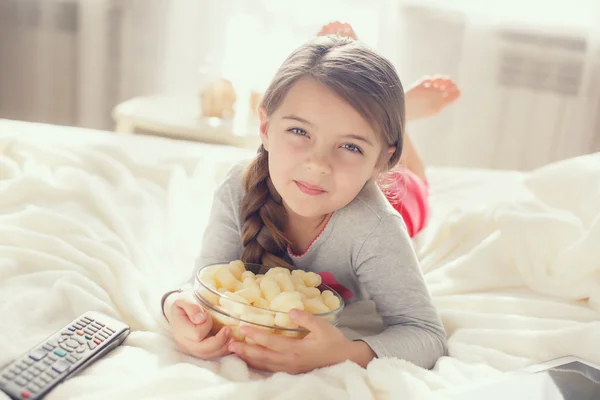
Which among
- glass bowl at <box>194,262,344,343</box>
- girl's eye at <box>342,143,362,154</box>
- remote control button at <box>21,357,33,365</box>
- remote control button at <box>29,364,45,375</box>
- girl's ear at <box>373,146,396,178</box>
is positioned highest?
girl's eye at <box>342,143,362,154</box>

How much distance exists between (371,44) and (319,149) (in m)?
1.63

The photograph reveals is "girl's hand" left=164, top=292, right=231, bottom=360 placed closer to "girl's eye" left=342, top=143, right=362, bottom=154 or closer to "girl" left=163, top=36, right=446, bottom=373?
"girl" left=163, top=36, right=446, bottom=373

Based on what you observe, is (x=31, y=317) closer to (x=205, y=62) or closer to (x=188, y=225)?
(x=188, y=225)

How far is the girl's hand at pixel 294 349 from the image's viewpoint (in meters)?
0.84

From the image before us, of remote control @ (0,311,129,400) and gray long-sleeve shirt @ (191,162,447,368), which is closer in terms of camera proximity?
remote control @ (0,311,129,400)

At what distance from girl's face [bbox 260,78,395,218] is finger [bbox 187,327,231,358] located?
0.23 meters

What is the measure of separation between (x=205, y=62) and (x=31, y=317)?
1.82m

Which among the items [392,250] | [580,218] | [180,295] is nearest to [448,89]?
[580,218]

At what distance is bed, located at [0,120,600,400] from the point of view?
0.81m

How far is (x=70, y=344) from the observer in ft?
2.69

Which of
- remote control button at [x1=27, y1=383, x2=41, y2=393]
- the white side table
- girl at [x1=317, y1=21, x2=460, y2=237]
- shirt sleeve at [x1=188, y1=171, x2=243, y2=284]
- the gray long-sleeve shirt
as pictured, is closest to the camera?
remote control button at [x1=27, y1=383, x2=41, y2=393]

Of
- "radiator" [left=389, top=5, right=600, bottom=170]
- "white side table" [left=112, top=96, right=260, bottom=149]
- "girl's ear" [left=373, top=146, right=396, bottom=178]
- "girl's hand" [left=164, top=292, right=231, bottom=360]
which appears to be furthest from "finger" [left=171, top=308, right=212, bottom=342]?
"radiator" [left=389, top=5, right=600, bottom=170]

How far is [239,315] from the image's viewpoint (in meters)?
0.86

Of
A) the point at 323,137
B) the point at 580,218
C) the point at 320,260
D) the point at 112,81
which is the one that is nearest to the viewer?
the point at 323,137
